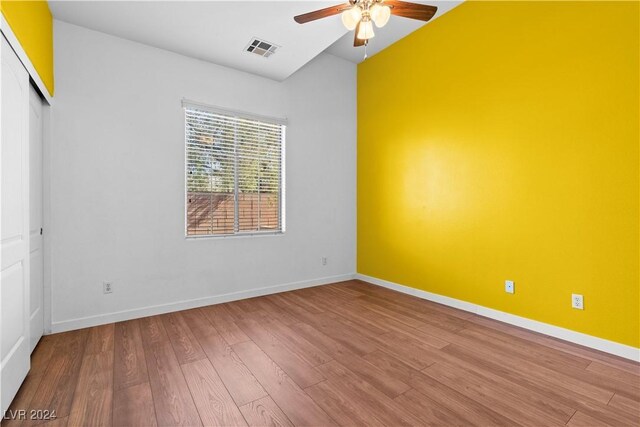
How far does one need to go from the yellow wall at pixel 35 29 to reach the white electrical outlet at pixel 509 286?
14.1 feet

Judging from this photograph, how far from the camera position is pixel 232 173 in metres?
3.76

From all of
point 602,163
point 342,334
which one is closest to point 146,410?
point 342,334

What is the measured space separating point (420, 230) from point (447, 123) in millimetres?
1352

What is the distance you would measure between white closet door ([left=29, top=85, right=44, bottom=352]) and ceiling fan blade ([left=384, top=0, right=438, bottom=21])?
9.66 ft

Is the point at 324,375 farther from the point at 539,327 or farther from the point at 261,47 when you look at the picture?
the point at 261,47

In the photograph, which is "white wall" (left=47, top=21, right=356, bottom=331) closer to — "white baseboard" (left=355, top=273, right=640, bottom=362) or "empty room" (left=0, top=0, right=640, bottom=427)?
"empty room" (left=0, top=0, right=640, bottom=427)

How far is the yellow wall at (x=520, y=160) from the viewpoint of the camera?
7.75ft

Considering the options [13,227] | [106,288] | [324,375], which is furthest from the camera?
[106,288]

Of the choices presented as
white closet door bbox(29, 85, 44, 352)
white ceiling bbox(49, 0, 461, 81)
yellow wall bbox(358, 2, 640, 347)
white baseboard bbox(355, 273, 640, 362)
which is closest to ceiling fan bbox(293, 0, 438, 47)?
white ceiling bbox(49, 0, 461, 81)

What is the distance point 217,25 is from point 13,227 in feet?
7.62

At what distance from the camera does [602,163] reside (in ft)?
7.97

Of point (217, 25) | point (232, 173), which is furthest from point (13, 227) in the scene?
point (217, 25)

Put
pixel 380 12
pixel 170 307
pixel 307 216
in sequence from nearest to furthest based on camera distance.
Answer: pixel 380 12 → pixel 170 307 → pixel 307 216

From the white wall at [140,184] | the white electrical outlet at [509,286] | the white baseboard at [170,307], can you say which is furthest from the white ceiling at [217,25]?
the white electrical outlet at [509,286]
